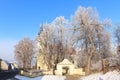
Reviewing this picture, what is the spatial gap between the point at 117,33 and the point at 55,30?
20.9 meters

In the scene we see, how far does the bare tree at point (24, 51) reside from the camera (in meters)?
73.1

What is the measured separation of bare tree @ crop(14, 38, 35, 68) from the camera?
240 feet

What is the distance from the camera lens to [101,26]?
4634 centimetres

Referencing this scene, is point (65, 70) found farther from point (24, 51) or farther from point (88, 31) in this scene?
point (24, 51)

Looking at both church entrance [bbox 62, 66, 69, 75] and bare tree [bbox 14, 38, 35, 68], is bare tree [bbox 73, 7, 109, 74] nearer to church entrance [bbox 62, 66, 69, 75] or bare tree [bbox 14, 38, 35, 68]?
church entrance [bbox 62, 66, 69, 75]

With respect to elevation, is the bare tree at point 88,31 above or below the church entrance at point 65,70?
above

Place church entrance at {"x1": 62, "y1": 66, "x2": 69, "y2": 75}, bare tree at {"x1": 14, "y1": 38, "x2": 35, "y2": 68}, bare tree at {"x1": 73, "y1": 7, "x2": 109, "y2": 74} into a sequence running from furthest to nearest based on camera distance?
bare tree at {"x1": 14, "y1": 38, "x2": 35, "y2": 68} → church entrance at {"x1": 62, "y1": 66, "x2": 69, "y2": 75} → bare tree at {"x1": 73, "y1": 7, "x2": 109, "y2": 74}

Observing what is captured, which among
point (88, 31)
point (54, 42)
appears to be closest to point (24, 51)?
Answer: point (54, 42)

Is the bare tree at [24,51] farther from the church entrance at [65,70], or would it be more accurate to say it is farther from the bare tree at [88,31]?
the bare tree at [88,31]

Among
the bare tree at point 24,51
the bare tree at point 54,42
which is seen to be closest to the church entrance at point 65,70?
the bare tree at point 54,42

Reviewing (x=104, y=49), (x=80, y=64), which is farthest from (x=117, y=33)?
(x=104, y=49)

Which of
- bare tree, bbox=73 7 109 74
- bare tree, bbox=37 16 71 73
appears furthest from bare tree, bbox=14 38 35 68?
bare tree, bbox=73 7 109 74

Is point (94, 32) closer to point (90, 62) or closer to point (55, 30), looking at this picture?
point (90, 62)

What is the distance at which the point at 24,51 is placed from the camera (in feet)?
240
